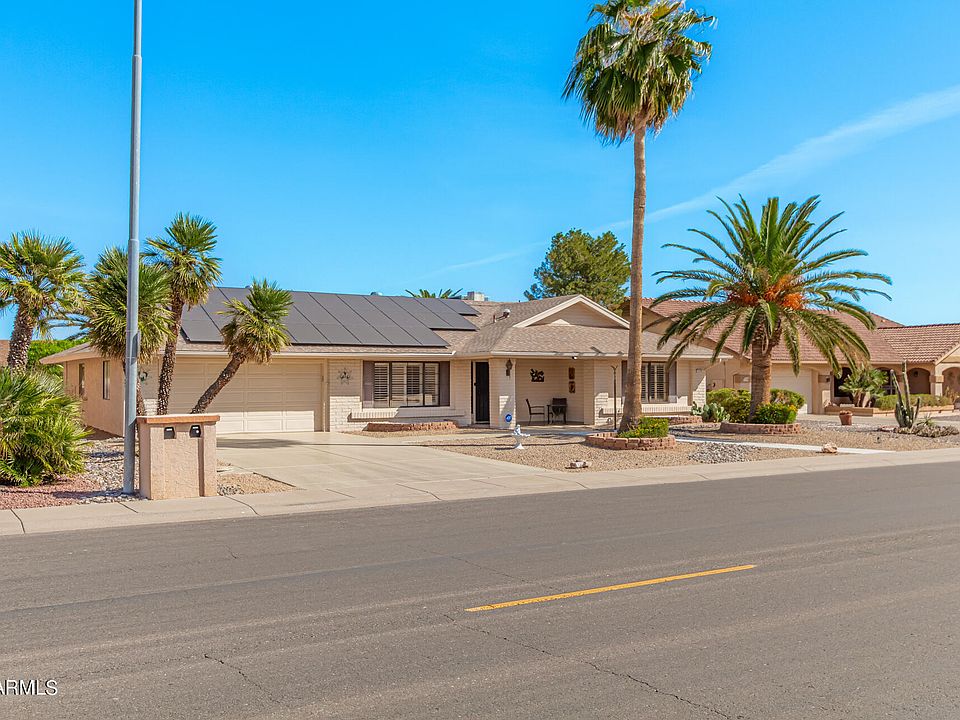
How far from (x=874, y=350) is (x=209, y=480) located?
4022cm

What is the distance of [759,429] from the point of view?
89.2ft

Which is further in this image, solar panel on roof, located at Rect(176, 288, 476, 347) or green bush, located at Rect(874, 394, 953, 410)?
green bush, located at Rect(874, 394, 953, 410)

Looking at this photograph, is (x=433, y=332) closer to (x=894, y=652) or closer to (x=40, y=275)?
(x=40, y=275)

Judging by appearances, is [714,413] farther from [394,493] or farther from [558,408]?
[394,493]

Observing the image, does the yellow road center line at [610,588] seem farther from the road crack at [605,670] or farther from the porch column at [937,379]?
the porch column at [937,379]

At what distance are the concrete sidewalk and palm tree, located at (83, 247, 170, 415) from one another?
5.25 metres

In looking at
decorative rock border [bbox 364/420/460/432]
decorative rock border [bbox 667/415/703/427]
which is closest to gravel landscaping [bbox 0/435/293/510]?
decorative rock border [bbox 364/420/460/432]

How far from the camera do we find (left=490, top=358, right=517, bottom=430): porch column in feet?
97.0

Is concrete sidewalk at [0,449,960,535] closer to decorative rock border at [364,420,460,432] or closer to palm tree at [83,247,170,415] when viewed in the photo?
palm tree at [83,247,170,415]

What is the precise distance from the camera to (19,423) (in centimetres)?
1452

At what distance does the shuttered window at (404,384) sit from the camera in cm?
2938

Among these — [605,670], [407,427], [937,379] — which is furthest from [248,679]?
[937,379]

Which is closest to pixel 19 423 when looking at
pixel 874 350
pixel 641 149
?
pixel 641 149

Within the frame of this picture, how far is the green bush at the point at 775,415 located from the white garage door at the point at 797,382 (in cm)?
1287
